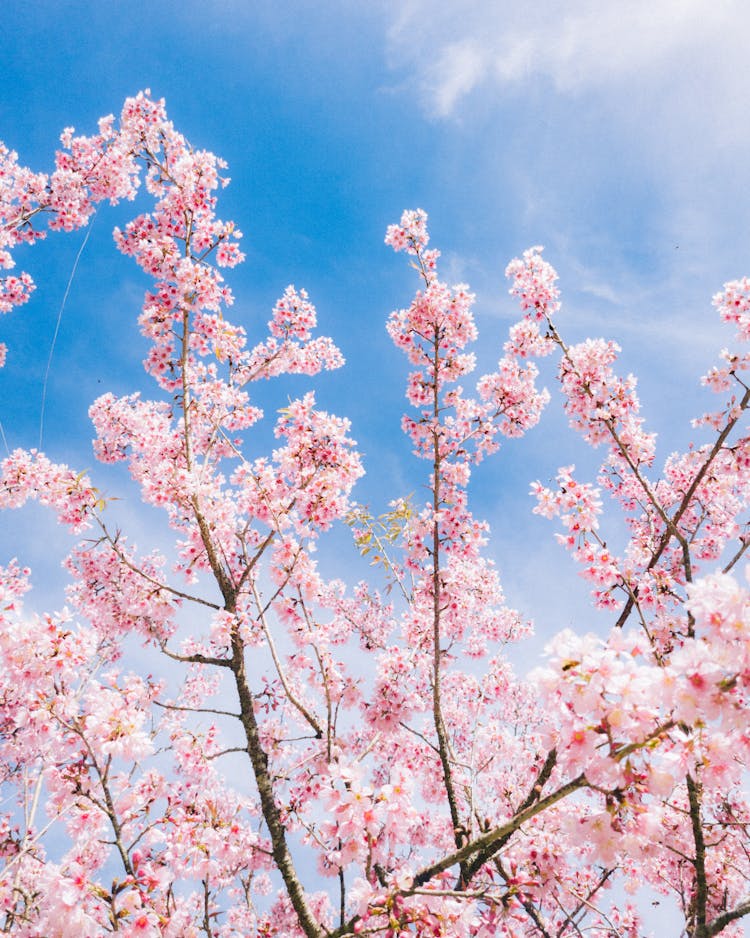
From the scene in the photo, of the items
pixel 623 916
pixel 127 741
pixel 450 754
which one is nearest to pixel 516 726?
pixel 623 916

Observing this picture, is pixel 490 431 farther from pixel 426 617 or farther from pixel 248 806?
pixel 248 806

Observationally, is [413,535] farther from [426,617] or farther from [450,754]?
[450,754]

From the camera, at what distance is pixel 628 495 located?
337 inches

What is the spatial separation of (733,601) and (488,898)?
8.54ft

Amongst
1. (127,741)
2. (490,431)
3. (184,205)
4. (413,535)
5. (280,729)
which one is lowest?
(127,741)

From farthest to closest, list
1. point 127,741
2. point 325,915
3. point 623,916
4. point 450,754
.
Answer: point 325,915 → point 623,916 → point 450,754 → point 127,741

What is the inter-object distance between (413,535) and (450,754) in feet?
8.85

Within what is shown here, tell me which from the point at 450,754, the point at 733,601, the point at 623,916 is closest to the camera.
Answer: the point at 733,601

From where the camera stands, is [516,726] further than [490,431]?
Yes

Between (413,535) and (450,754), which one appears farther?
(413,535)

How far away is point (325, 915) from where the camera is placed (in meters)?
11.7

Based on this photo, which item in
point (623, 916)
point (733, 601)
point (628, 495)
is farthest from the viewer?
A: point (623, 916)

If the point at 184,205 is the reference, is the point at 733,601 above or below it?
below

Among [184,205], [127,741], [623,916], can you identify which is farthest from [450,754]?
[184,205]
